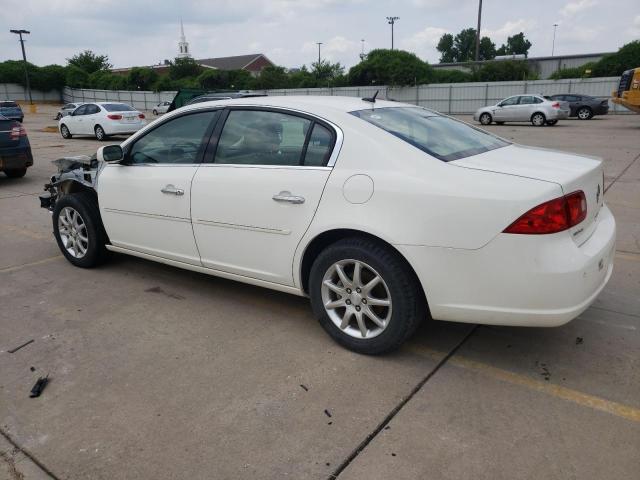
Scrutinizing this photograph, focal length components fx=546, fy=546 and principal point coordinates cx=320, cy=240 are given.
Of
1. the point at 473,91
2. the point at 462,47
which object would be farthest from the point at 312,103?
the point at 462,47

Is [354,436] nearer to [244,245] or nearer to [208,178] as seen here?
[244,245]

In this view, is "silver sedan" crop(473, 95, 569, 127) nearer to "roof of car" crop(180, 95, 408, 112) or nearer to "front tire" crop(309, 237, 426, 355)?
"roof of car" crop(180, 95, 408, 112)

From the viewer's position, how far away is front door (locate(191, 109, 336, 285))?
3467 mm

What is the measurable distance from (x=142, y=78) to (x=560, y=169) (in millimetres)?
56082

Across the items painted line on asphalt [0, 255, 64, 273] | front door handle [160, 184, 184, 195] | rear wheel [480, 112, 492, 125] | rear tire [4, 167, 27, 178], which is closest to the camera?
front door handle [160, 184, 184, 195]

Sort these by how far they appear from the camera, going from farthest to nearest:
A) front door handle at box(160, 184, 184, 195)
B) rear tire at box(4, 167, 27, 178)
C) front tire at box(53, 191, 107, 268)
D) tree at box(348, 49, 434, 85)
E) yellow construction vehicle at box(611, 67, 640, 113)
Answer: tree at box(348, 49, 434, 85), yellow construction vehicle at box(611, 67, 640, 113), rear tire at box(4, 167, 27, 178), front tire at box(53, 191, 107, 268), front door handle at box(160, 184, 184, 195)

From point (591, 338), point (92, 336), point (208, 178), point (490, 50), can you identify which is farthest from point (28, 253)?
point (490, 50)

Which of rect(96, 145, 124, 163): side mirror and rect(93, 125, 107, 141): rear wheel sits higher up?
rect(96, 145, 124, 163): side mirror

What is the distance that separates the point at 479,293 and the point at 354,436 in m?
1.01

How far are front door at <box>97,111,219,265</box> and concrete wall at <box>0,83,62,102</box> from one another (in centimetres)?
6074

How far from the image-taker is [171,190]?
4117mm

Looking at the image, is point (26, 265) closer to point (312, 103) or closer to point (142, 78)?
point (312, 103)

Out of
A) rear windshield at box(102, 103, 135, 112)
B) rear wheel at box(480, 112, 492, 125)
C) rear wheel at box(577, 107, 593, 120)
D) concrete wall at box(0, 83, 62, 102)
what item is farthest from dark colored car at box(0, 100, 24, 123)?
rear wheel at box(577, 107, 593, 120)

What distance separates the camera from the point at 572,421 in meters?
2.71
